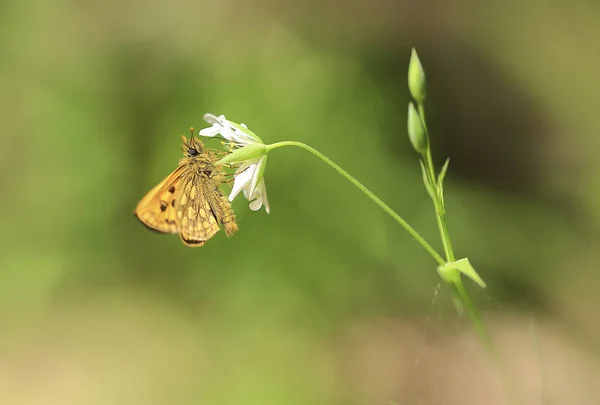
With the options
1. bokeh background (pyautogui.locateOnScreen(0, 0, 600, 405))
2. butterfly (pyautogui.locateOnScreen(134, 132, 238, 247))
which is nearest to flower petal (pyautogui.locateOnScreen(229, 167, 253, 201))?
butterfly (pyautogui.locateOnScreen(134, 132, 238, 247))

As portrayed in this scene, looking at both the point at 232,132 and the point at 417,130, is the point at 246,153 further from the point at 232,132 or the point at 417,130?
the point at 417,130

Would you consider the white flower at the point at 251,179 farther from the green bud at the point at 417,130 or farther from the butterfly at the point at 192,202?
the green bud at the point at 417,130

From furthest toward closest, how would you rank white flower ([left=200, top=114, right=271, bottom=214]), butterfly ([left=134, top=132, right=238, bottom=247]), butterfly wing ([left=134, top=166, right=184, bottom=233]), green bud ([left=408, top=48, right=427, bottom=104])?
butterfly wing ([left=134, top=166, right=184, bottom=233]) < butterfly ([left=134, top=132, right=238, bottom=247]) < white flower ([left=200, top=114, right=271, bottom=214]) < green bud ([left=408, top=48, right=427, bottom=104])

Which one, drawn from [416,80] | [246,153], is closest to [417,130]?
[416,80]

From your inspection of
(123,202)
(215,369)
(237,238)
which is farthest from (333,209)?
(123,202)

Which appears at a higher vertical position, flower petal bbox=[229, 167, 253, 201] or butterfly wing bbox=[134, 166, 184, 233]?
flower petal bbox=[229, 167, 253, 201]

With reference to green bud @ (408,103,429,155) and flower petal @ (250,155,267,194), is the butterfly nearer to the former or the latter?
flower petal @ (250,155,267,194)
